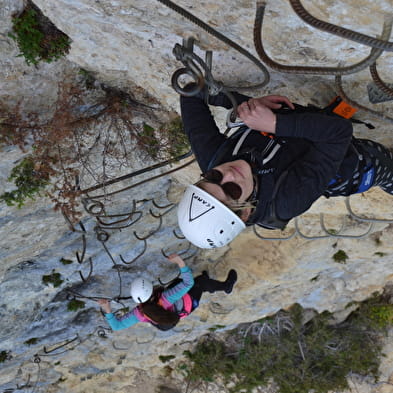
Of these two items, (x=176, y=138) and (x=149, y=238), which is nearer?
(x=176, y=138)

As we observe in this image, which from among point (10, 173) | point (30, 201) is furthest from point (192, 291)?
point (10, 173)

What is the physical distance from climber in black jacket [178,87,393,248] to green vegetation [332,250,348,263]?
109 inches

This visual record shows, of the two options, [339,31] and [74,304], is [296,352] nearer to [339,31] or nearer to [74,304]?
[74,304]

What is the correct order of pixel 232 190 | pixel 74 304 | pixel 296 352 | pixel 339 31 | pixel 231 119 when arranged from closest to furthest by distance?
pixel 339 31 → pixel 232 190 → pixel 231 119 → pixel 74 304 → pixel 296 352

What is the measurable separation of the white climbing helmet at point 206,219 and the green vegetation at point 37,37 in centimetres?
149

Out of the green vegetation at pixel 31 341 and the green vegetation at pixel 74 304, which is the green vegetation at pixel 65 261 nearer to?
the green vegetation at pixel 74 304

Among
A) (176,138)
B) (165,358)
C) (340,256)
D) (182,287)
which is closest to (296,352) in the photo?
(165,358)

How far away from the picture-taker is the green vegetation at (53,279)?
4473 millimetres

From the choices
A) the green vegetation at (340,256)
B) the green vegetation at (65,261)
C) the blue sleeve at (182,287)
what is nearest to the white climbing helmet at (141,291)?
the blue sleeve at (182,287)

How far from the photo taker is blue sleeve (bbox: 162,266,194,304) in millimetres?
4430

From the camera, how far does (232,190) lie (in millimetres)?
1902

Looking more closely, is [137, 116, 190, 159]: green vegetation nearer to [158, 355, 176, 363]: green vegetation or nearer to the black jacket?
the black jacket

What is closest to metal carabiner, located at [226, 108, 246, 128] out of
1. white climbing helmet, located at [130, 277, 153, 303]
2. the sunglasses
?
the sunglasses

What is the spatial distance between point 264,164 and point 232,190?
226mm
